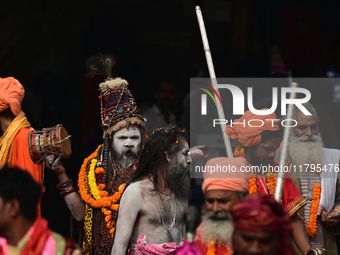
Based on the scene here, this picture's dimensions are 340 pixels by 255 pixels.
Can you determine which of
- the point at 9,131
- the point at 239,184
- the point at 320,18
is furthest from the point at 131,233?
the point at 320,18

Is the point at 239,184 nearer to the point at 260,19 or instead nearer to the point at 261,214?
the point at 261,214

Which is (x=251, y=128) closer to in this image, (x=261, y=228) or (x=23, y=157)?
(x=23, y=157)

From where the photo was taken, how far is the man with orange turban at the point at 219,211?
3.86 m

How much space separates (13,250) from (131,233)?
136cm

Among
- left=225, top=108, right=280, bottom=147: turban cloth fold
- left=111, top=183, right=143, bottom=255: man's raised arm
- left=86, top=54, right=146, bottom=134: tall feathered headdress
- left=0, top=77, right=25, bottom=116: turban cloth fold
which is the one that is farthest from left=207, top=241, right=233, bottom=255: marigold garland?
left=0, top=77, right=25, bottom=116: turban cloth fold

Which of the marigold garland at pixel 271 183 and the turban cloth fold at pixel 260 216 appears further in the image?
the marigold garland at pixel 271 183

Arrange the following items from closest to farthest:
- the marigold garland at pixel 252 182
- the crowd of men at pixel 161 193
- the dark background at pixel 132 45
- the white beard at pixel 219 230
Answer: the crowd of men at pixel 161 193 → the white beard at pixel 219 230 → the marigold garland at pixel 252 182 → the dark background at pixel 132 45

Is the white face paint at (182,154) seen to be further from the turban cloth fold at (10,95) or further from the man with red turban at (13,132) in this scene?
the turban cloth fold at (10,95)

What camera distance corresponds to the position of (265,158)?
4996 mm

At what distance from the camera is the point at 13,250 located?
332 cm

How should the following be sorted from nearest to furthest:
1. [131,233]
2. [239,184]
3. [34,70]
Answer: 1. [239,184]
2. [131,233]
3. [34,70]

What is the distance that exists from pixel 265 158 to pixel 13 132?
7.96ft

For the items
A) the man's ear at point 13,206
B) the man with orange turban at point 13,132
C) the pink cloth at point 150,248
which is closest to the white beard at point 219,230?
the pink cloth at point 150,248

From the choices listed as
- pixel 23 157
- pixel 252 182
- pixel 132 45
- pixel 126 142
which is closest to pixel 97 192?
pixel 126 142
